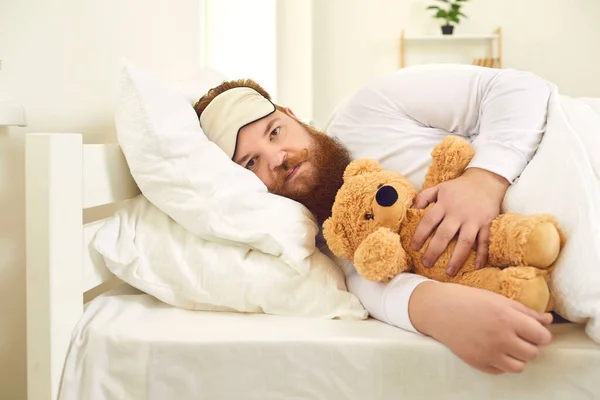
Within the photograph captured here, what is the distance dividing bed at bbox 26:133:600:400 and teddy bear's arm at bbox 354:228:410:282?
0.07 m

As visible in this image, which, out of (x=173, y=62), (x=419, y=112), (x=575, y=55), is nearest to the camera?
(x=419, y=112)

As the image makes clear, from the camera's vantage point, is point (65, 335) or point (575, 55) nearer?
point (65, 335)

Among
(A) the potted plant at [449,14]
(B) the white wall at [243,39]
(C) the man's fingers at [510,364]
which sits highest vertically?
(A) the potted plant at [449,14]

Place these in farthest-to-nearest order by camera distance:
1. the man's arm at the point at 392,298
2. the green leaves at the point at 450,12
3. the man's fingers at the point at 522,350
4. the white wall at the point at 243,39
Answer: the green leaves at the point at 450,12
the white wall at the point at 243,39
the man's arm at the point at 392,298
the man's fingers at the point at 522,350

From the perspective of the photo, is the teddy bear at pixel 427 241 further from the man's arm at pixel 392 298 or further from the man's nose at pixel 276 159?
the man's nose at pixel 276 159

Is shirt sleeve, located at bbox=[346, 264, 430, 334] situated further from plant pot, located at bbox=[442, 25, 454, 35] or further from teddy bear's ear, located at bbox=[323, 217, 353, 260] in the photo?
plant pot, located at bbox=[442, 25, 454, 35]

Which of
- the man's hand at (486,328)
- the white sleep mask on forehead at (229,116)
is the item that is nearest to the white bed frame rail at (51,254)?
the white sleep mask on forehead at (229,116)

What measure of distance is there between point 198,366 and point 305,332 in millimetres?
138

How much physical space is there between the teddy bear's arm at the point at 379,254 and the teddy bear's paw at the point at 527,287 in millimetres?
135

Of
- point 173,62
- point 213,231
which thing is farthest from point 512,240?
point 173,62

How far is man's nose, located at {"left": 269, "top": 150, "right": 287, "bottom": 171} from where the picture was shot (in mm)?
993

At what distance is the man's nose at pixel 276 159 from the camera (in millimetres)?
993

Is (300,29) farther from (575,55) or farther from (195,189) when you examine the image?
(195,189)

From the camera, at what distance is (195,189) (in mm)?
811
